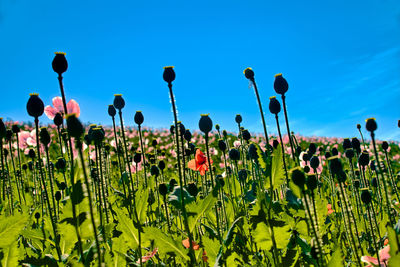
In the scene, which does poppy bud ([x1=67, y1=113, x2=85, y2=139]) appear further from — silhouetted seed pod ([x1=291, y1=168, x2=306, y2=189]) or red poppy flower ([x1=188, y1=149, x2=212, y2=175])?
red poppy flower ([x1=188, y1=149, x2=212, y2=175])

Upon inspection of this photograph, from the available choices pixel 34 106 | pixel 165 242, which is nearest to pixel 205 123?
pixel 165 242

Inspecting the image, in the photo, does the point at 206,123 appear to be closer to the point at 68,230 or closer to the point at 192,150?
the point at 68,230

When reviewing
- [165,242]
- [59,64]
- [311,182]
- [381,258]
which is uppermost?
[59,64]

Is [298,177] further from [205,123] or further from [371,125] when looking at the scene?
[205,123]

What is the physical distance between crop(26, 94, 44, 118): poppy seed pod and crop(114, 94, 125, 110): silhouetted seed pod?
0.54m

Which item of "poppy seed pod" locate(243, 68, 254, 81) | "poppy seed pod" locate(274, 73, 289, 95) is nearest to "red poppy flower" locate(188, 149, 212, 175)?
"poppy seed pod" locate(274, 73, 289, 95)

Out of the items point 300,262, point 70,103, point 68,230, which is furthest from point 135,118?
point 300,262

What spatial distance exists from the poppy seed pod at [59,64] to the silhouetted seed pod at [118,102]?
70 centimetres

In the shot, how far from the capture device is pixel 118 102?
2064 millimetres

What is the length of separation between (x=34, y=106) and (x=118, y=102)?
1.95 ft

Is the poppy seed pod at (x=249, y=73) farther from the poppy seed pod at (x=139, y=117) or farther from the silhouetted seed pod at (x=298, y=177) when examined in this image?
the poppy seed pod at (x=139, y=117)

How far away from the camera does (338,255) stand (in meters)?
1.27

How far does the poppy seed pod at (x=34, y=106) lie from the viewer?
5.06 ft

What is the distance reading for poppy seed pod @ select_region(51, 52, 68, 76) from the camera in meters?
1.34
